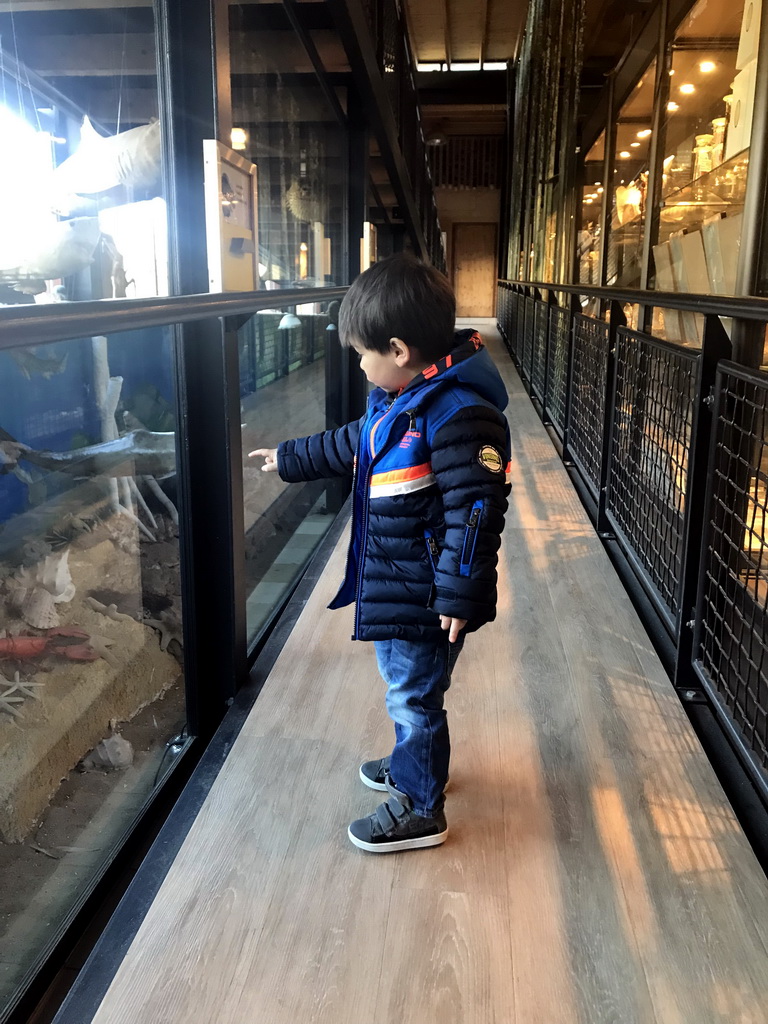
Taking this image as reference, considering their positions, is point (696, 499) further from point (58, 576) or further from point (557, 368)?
point (557, 368)

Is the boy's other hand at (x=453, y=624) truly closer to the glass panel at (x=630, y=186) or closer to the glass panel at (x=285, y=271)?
the glass panel at (x=285, y=271)

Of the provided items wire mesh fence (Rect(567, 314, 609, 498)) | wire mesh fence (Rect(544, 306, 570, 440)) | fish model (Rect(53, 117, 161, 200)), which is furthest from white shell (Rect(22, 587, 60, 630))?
wire mesh fence (Rect(544, 306, 570, 440))

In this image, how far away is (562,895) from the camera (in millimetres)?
1335

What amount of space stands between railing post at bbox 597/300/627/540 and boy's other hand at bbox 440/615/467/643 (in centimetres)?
→ 190

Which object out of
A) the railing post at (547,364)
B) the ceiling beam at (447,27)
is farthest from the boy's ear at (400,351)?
the ceiling beam at (447,27)

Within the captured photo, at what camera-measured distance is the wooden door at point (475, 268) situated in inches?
806

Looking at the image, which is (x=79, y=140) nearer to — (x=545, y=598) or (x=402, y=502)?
(x=402, y=502)

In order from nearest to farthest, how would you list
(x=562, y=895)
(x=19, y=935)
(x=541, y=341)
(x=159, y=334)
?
(x=19, y=935)
(x=562, y=895)
(x=159, y=334)
(x=541, y=341)

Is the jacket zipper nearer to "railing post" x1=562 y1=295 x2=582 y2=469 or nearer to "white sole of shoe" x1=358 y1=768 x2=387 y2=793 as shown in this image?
"white sole of shoe" x1=358 y1=768 x2=387 y2=793

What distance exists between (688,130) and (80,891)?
324 cm

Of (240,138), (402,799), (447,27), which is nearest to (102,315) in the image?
(402,799)

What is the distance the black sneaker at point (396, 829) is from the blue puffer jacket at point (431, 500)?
0.29m

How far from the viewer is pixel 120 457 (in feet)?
4.89

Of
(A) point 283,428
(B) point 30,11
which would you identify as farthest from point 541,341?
(B) point 30,11
